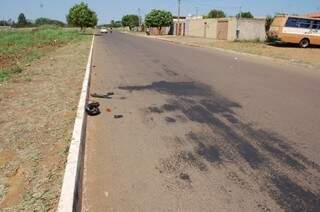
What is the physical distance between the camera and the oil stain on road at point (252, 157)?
14.2 ft

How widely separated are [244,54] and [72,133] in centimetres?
2054

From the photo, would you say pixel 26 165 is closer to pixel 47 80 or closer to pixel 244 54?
pixel 47 80

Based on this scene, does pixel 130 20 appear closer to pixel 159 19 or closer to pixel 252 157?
pixel 159 19

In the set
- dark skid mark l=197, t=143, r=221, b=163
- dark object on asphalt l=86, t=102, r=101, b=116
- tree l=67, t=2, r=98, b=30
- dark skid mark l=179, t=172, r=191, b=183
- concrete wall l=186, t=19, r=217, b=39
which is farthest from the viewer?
tree l=67, t=2, r=98, b=30

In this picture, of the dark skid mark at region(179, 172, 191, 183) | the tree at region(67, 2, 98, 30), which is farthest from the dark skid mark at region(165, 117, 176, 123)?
the tree at region(67, 2, 98, 30)

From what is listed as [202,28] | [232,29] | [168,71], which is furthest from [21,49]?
[202,28]

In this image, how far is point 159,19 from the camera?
8525 cm

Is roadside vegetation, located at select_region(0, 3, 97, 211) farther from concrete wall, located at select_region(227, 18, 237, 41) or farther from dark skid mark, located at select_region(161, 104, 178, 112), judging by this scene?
concrete wall, located at select_region(227, 18, 237, 41)

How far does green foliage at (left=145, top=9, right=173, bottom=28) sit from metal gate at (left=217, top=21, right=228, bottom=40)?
32.5m

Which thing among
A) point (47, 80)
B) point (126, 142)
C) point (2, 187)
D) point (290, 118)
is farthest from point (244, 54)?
point (2, 187)

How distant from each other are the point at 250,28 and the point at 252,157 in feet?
149

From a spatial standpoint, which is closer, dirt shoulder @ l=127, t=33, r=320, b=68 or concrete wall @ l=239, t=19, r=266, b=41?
dirt shoulder @ l=127, t=33, r=320, b=68

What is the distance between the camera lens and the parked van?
99.0 ft

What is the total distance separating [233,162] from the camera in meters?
5.19
